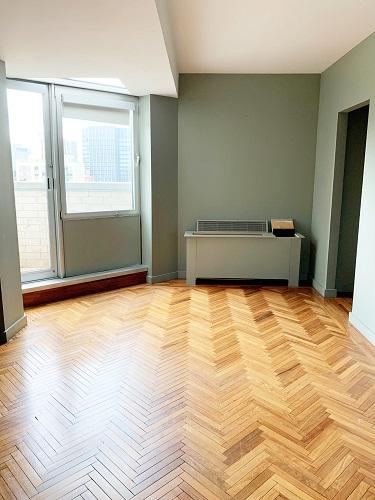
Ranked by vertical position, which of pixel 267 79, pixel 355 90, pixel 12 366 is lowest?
pixel 12 366

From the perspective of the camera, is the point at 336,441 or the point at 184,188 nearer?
the point at 336,441

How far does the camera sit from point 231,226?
5.00 m

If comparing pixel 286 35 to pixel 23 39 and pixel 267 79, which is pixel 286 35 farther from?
pixel 23 39

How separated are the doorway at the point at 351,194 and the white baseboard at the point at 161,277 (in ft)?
7.14

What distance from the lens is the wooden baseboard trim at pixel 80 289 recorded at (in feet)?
13.4

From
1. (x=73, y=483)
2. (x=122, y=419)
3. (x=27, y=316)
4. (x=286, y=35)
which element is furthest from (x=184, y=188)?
(x=73, y=483)

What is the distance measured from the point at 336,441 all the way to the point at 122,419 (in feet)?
4.01

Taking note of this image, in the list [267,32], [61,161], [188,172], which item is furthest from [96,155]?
[267,32]

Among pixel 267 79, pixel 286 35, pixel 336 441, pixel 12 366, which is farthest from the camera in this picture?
pixel 267 79

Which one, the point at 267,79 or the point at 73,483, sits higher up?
the point at 267,79

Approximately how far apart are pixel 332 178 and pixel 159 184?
7.09ft

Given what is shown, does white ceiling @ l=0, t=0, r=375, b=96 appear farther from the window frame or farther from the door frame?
the door frame

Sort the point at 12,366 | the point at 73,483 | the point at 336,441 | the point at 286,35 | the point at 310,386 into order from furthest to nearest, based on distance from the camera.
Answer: the point at 286,35 < the point at 12,366 < the point at 310,386 < the point at 336,441 < the point at 73,483

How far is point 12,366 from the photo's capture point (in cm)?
278
